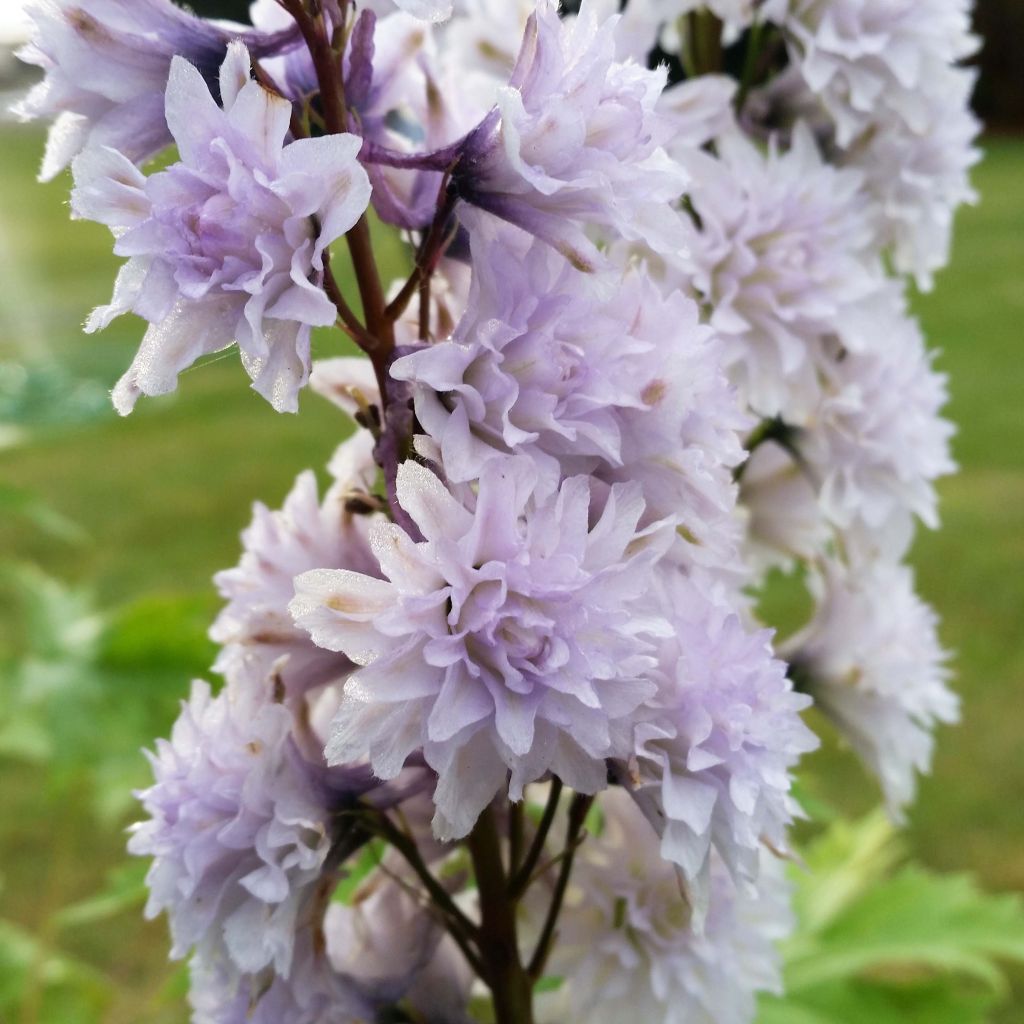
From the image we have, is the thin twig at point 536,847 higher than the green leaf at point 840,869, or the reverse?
the thin twig at point 536,847

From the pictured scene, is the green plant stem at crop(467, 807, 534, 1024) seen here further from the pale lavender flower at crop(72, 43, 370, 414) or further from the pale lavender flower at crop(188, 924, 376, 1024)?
the pale lavender flower at crop(72, 43, 370, 414)

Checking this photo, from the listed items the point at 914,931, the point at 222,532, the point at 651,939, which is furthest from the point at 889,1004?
the point at 222,532

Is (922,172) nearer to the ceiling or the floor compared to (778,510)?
nearer to the ceiling

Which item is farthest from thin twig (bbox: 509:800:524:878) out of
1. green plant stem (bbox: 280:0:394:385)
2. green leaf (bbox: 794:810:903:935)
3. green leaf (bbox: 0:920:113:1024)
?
green leaf (bbox: 0:920:113:1024)

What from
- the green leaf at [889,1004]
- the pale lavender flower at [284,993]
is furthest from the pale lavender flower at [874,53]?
the green leaf at [889,1004]

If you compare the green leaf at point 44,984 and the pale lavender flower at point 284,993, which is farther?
the green leaf at point 44,984

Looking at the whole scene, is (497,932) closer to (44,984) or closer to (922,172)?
(922,172)

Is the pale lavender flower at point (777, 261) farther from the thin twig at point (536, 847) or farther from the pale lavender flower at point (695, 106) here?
the thin twig at point (536, 847)
